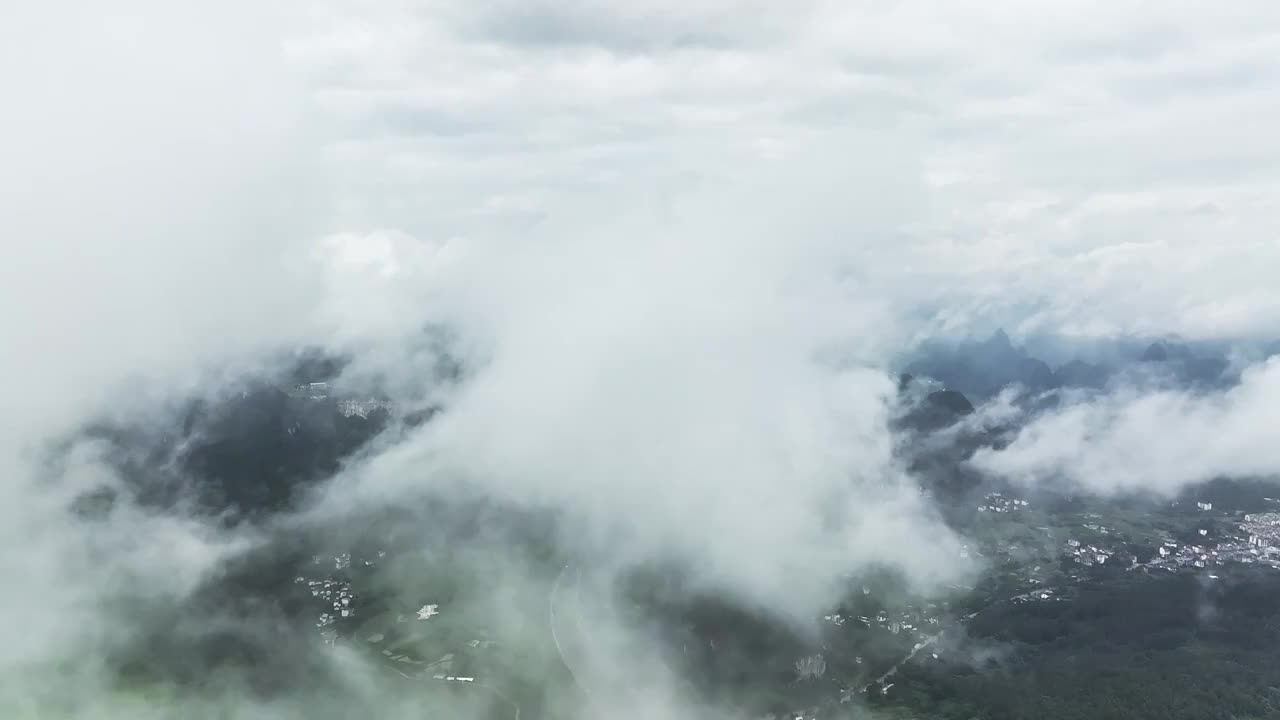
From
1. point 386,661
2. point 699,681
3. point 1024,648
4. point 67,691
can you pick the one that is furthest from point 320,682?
point 1024,648

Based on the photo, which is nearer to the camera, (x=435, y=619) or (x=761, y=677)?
(x=761, y=677)

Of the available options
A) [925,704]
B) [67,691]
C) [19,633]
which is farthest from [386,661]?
[925,704]

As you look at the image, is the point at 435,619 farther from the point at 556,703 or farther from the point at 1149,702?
the point at 1149,702

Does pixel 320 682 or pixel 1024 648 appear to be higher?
pixel 320 682

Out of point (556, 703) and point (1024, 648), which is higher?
point (556, 703)

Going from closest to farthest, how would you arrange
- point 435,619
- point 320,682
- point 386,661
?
point 320,682
point 386,661
point 435,619

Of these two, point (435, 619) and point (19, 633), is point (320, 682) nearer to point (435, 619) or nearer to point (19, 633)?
point (435, 619)

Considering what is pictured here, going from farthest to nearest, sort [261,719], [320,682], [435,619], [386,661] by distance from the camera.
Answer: [435,619] < [386,661] < [320,682] < [261,719]

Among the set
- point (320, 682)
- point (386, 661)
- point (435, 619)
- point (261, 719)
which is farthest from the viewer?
point (435, 619)

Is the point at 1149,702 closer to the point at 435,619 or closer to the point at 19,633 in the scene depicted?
the point at 435,619
